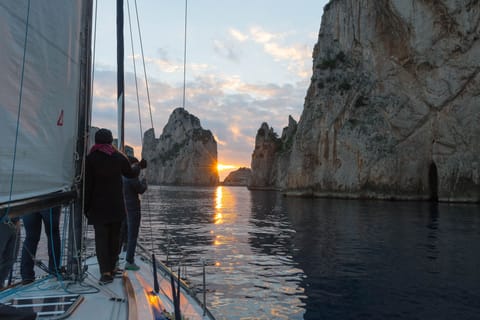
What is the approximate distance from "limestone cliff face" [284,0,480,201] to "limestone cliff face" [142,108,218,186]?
11323 cm

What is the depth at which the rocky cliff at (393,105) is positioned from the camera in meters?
46.1

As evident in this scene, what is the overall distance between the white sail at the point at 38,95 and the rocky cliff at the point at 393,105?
48.9 metres

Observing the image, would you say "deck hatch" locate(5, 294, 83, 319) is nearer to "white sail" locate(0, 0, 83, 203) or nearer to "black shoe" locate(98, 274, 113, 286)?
"black shoe" locate(98, 274, 113, 286)

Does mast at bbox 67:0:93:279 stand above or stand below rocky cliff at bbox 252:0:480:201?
below

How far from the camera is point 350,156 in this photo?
56.7 metres

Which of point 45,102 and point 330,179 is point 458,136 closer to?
point 330,179

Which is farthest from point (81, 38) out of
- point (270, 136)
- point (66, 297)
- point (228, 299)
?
point (270, 136)

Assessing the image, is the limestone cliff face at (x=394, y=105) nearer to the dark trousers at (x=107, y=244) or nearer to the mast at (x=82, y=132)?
the dark trousers at (x=107, y=244)

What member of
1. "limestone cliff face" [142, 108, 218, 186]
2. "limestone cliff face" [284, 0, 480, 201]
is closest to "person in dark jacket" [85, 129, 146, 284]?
"limestone cliff face" [284, 0, 480, 201]

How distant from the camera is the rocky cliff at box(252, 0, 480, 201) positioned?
46.1 m

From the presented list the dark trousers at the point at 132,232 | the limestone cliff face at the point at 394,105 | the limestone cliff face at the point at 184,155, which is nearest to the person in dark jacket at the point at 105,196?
the dark trousers at the point at 132,232

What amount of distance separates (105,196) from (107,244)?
25.1 inches

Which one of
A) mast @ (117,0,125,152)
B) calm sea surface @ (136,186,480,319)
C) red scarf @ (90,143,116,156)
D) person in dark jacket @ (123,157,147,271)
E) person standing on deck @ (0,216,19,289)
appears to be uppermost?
mast @ (117,0,125,152)

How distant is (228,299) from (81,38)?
21.3 feet
